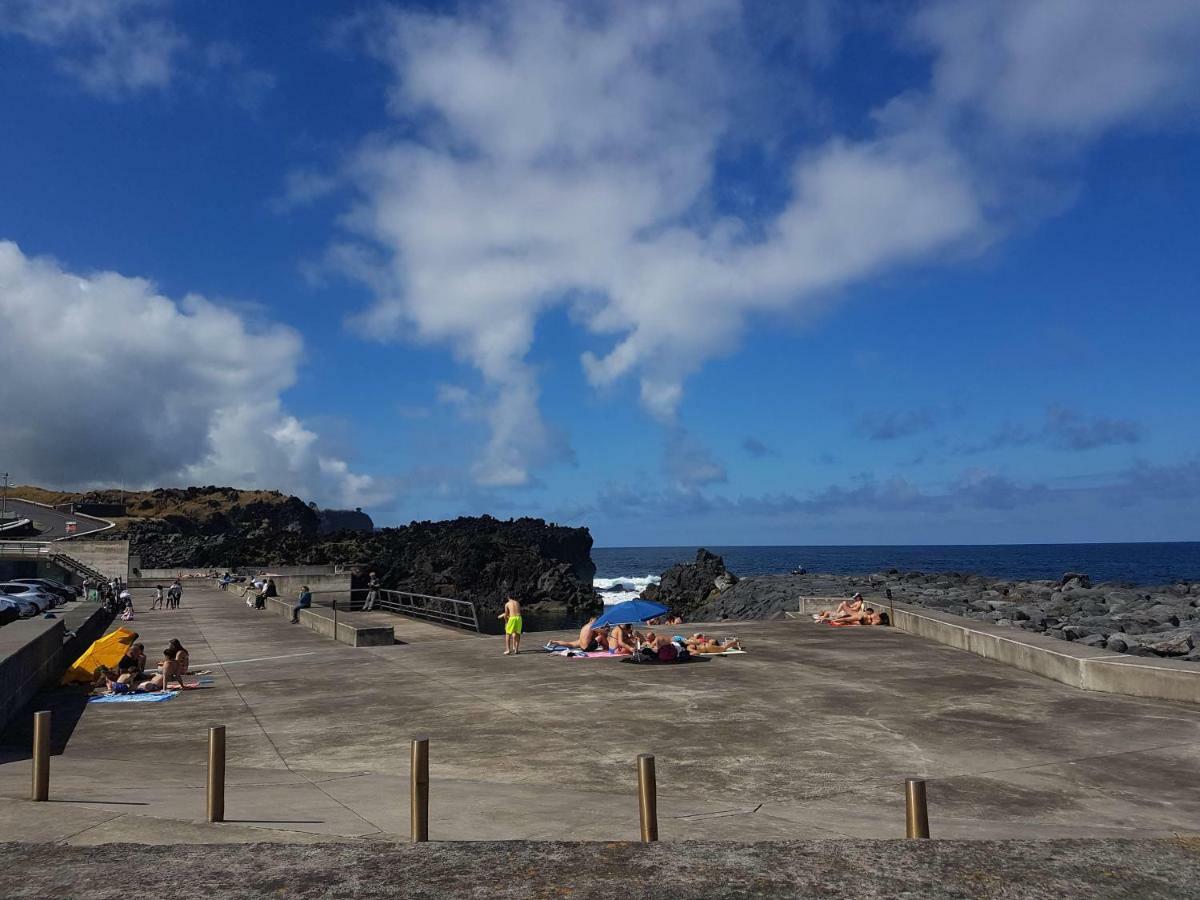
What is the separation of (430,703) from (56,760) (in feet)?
16.0

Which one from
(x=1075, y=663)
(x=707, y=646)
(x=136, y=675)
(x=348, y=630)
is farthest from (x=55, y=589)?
(x=1075, y=663)

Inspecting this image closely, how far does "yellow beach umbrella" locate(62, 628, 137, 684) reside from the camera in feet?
48.5

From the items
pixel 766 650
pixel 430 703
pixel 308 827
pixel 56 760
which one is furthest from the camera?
pixel 766 650

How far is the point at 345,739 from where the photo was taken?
35.8 feet

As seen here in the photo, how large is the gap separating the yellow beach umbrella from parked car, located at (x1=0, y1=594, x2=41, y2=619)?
20.1 m

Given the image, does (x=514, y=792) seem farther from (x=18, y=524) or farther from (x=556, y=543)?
(x=556, y=543)

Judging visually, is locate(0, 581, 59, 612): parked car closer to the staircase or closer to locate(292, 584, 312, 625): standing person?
locate(292, 584, 312, 625): standing person

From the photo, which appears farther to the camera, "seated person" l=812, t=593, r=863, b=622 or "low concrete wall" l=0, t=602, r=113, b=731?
"seated person" l=812, t=593, r=863, b=622

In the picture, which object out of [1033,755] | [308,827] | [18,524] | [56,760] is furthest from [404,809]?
[18,524]

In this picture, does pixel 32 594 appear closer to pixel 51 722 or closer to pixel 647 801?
pixel 51 722

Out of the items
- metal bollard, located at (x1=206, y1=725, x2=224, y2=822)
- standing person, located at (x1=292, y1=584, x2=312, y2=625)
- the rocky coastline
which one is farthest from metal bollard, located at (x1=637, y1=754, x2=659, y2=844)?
standing person, located at (x1=292, y1=584, x2=312, y2=625)

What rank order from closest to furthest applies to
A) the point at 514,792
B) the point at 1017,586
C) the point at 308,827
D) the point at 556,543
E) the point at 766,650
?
the point at 308,827, the point at 514,792, the point at 766,650, the point at 1017,586, the point at 556,543

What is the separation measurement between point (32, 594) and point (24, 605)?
11.9ft

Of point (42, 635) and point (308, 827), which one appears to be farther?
point (42, 635)
